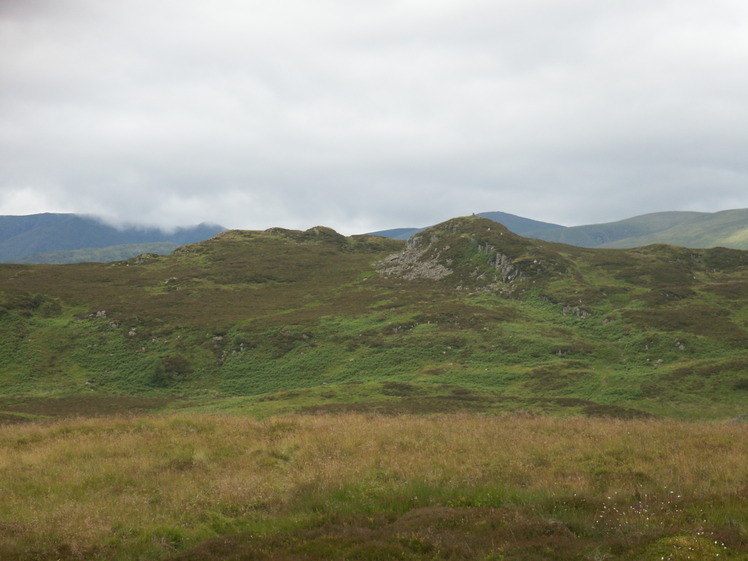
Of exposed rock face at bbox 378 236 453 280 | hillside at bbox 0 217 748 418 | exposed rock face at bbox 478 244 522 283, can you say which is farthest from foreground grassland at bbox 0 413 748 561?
exposed rock face at bbox 378 236 453 280

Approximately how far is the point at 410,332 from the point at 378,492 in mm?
→ 53940

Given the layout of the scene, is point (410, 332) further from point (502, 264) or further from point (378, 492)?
point (378, 492)

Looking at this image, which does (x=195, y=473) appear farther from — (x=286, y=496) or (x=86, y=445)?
(x=86, y=445)

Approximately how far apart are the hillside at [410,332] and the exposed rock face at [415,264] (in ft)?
1.79

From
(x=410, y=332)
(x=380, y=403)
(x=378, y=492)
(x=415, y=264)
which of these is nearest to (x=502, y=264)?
(x=415, y=264)

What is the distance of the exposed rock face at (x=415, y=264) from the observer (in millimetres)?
100062

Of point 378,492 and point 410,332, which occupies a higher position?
point 378,492

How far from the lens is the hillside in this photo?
4628 centimetres

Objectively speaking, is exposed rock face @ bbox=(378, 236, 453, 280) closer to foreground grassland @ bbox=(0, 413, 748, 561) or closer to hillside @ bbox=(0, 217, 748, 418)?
hillside @ bbox=(0, 217, 748, 418)

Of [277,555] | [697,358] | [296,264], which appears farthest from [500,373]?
[296,264]

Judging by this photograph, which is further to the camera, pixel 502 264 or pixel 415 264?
pixel 415 264

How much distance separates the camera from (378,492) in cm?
1364

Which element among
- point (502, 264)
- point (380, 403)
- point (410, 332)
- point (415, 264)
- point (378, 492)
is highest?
point (415, 264)

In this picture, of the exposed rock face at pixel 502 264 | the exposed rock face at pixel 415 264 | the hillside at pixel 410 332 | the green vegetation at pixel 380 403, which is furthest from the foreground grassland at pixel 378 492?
the exposed rock face at pixel 415 264
